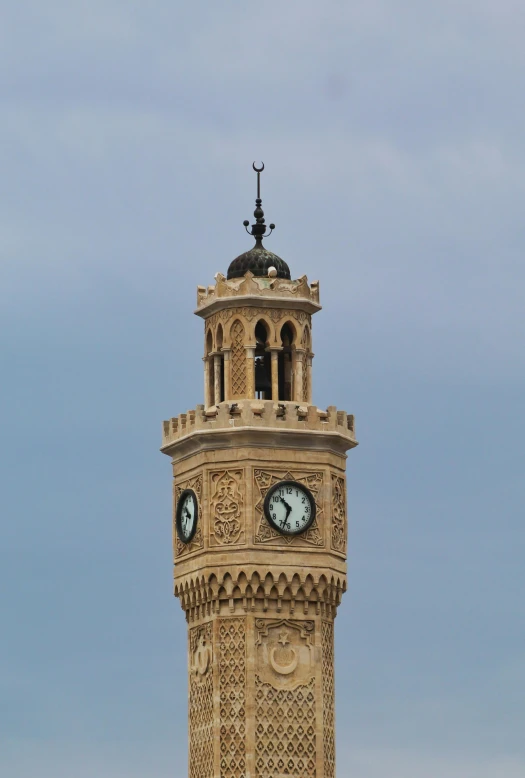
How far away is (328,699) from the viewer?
84688 mm

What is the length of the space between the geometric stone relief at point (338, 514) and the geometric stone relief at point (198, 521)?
366cm

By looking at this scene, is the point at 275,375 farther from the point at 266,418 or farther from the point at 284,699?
the point at 284,699

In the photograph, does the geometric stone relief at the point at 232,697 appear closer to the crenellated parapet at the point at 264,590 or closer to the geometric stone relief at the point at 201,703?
the geometric stone relief at the point at 201,703

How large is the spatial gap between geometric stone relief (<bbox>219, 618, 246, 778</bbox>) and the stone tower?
3cm

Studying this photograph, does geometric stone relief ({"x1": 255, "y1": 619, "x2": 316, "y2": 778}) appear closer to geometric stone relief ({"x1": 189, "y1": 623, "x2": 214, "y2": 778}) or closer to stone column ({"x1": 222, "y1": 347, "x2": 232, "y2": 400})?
geometric stone relief ({"x1": 189, "y1": 623, "x2": 214, "y2": 778})

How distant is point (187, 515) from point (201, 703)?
527 cm

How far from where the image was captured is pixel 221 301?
282 feet

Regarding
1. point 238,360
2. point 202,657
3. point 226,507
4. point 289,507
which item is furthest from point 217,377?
point 202,657

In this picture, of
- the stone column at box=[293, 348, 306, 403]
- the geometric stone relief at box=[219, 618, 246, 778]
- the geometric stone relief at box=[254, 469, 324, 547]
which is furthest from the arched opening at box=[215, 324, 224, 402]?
the geometric stone relief at box=[219, 618, 246, 778]

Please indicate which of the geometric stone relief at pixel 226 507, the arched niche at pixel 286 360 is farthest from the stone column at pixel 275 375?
the geometric stone relief at pixel 226 507

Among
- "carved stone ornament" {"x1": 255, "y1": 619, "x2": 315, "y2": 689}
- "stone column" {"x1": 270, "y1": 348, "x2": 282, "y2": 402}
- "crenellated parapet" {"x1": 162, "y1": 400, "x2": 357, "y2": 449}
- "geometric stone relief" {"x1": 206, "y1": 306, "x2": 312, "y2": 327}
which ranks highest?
"geometric stone relief" {"x1": 206, "y1": 306, "x2": 312, "y2": 327}

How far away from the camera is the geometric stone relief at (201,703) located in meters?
84.1

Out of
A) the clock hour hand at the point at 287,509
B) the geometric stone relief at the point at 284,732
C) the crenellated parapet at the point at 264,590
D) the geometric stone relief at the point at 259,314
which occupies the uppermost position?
the geometric stone relief at the point at 259,314

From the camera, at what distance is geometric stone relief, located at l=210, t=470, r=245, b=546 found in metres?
84.4
